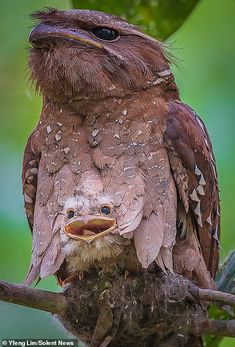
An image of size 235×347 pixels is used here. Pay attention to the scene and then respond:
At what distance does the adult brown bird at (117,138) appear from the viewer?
3986mm

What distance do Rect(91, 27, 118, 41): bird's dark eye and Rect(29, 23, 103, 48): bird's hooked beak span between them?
52 millimetres

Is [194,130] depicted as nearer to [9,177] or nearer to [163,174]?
[163,174]

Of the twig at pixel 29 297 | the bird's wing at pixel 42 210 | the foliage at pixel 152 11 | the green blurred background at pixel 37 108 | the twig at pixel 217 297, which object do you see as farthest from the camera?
the green blurred background at pixel 37 108

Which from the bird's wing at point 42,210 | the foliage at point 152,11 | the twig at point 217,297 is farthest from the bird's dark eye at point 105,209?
the foliage at point 152,11

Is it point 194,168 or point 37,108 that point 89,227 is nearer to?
point 194,168

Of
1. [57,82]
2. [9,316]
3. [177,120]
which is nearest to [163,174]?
[177,120]

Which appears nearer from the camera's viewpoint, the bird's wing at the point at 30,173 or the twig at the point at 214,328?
the twig at the point at 214,328

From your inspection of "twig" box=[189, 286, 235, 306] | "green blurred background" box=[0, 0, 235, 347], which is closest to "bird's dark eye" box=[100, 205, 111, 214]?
"twig" box=[189, 286, 235, 306]

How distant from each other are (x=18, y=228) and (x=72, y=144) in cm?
140

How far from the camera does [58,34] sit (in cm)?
404

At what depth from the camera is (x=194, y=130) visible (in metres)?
4.21

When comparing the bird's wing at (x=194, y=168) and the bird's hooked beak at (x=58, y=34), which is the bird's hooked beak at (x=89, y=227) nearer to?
the bird's wing at (x=194, y=168)

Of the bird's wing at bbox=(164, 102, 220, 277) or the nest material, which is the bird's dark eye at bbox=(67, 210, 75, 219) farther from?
the bird's wing at bbox=(164, 102, 220, 277)

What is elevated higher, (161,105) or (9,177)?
(161,105)
